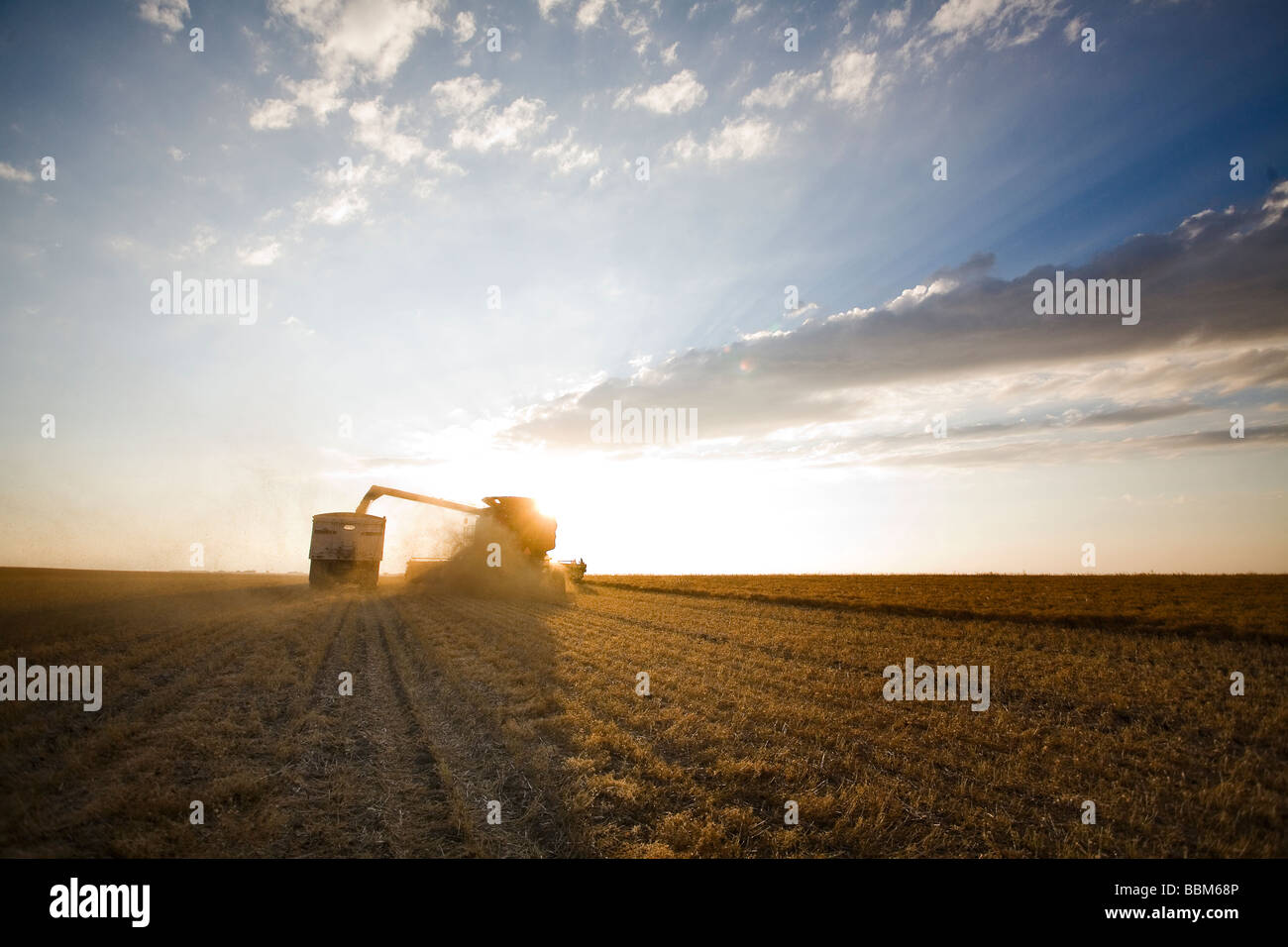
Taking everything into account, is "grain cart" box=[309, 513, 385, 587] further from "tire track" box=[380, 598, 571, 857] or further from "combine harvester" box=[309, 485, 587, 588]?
"tire track" box=[380, 598, 571, 857]

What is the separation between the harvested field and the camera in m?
5.38

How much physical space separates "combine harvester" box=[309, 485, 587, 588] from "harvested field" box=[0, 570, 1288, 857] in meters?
14.0

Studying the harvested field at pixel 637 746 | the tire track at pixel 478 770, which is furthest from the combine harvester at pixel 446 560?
the tire track at pixel 478 770

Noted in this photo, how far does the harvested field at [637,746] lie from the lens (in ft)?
17.6

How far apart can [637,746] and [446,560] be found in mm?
30150

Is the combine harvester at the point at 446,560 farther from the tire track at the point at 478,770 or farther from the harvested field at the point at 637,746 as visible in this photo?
the tire track at the point at 478,770

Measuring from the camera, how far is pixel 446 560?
115 feet

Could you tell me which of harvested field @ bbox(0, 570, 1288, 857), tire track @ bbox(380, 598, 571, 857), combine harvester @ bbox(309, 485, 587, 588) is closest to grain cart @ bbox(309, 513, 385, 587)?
combine harvester @ bbox(309, 485, 587, 588)

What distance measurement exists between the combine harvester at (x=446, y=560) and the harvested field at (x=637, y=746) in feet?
45.8
